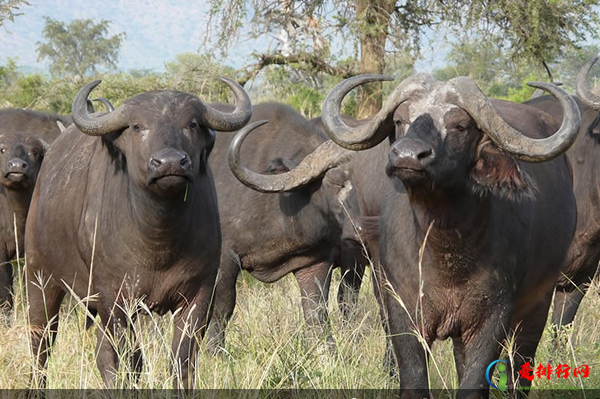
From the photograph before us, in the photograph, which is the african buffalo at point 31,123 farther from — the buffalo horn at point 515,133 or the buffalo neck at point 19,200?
the buffalo horn at point 515,133

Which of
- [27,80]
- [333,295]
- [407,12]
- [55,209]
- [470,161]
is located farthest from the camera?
[27,80]

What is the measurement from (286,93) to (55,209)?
9516 millimetres

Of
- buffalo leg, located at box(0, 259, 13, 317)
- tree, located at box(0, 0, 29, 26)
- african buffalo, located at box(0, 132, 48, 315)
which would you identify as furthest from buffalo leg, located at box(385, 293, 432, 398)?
tree, located at box(0, 0, 29, 26)

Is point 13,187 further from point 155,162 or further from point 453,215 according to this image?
point 453,215

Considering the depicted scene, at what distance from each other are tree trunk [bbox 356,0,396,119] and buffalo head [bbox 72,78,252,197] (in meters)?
8.79

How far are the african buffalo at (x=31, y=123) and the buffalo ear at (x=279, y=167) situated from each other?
8.26 ft

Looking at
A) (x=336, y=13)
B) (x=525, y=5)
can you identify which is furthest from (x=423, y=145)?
(x=336, y=13)

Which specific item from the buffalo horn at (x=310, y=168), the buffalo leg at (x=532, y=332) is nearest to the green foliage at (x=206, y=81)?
the buffalo horn at (x=310, y=168)

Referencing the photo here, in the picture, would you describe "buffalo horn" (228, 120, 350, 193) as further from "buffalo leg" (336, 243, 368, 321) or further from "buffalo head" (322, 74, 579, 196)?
"buffalo head" (322, 74, 579, 196)

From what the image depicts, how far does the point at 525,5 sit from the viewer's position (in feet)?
45.8

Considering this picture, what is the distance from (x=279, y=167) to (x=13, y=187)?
2257 millimetres

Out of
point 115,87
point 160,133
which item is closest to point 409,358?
point 160,133

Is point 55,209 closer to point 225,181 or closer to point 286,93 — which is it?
point 225,181

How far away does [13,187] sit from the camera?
7.67 metres
